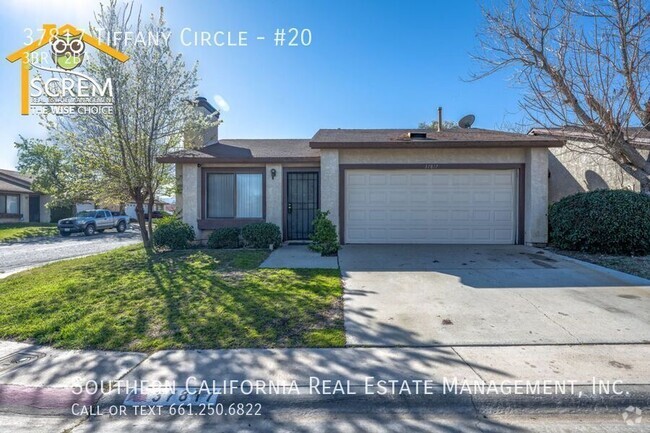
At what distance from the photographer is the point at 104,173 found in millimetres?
9617

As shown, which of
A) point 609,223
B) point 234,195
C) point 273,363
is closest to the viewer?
point 273,363

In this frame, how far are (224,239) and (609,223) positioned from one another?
34.0ft

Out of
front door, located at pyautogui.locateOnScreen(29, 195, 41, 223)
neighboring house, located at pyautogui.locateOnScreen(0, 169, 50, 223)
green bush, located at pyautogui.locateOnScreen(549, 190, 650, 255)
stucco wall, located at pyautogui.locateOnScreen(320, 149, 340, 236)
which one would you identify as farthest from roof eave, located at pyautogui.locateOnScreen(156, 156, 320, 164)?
front door, located at pyautogui.locateOnScreen(29, 195, 41, 223)

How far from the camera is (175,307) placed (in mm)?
5121

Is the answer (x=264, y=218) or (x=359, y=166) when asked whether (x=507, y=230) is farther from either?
(x=264, y=218)

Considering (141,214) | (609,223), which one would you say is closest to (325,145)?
(141,214)

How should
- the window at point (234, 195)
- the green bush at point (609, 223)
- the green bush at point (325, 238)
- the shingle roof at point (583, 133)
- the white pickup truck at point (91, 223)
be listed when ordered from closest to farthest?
the green bush at point (609, 223) → the green bush at point (325, 238) → the shingle roof at point (583, 133) → the window at point (234, 195) → the white pickup truck at point (91, 223)

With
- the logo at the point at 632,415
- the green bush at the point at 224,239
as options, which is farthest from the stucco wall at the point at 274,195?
the logo at the point at 632,415

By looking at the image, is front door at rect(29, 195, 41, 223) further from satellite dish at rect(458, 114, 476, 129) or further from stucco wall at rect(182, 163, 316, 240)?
satellite dish at rect(458, 114, 476, 129)

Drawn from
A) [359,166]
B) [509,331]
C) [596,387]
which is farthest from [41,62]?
[596,387]

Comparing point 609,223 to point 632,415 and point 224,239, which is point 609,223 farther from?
point 224,239

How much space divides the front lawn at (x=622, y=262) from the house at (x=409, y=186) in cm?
136

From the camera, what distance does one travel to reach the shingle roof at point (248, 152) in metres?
10.2

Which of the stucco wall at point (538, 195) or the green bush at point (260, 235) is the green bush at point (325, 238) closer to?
the green bush at point (260, 235)
